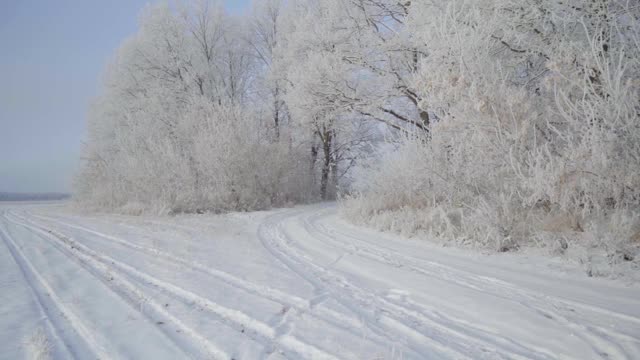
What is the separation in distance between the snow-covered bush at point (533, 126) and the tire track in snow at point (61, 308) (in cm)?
499

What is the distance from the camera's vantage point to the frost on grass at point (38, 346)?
97.6 inches

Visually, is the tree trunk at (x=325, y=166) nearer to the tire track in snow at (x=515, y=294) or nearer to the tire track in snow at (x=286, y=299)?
the tire track in snow at (x=515, y=294)

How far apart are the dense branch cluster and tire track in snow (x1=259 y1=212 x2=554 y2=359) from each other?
2576 millimetres

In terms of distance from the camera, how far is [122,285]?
13.7ft

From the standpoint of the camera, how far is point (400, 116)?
1106cm

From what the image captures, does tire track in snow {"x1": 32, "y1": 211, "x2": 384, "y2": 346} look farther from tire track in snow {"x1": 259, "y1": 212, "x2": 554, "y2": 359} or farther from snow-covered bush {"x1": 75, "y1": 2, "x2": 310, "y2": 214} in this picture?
snow-covered bush {"x1": 75, "y1": 2, "x2": 310, "y2": 214}

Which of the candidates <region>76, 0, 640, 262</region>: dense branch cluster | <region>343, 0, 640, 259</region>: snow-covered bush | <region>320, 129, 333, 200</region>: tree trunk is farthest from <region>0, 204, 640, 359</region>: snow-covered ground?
<region>320, 129, 333, 200</region>: tree trunk

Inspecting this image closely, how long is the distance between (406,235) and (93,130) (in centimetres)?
2281

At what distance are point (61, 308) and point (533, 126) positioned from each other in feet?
20.8

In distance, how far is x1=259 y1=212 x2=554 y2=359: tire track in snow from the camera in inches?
97.1

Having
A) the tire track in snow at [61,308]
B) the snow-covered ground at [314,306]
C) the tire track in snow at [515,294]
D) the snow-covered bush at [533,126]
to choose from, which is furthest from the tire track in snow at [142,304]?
the snow-covered bush at [533,126]

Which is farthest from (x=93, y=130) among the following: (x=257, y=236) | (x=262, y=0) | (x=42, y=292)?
(x=42, y=292)

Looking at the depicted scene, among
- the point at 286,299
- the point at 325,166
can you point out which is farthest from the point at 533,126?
the point at 325,166

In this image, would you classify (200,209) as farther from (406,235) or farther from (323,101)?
(406,235)
